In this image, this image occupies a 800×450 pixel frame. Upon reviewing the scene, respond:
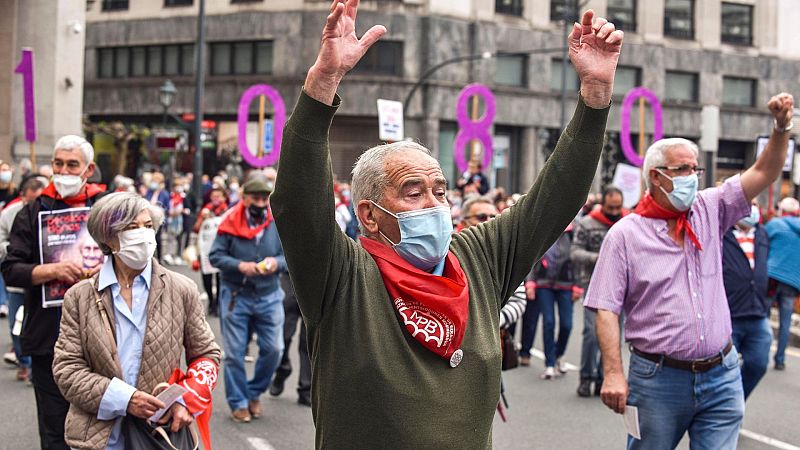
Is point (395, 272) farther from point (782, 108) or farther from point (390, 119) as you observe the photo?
point (390, 119)

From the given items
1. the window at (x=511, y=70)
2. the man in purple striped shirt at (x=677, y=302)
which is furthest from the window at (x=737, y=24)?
the man in purple striped shirt at (x=677, y=302)

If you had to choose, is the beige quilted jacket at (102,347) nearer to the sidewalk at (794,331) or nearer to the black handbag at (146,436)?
the black handbag at (146,436)

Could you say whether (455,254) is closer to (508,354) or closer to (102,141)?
(508,354)

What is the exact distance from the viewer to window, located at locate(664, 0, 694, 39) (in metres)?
45.6

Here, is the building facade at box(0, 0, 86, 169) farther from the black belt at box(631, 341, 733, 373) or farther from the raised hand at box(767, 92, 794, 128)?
the raised hand at box(767, 92, 794, 128)

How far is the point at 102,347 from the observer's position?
4.24 m

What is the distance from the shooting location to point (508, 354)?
617 centimetres

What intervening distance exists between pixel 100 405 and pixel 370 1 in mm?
36636

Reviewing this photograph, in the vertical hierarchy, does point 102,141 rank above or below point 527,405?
above

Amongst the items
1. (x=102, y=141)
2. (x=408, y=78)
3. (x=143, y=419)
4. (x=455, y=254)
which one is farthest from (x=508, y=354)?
(x=102, y=141)

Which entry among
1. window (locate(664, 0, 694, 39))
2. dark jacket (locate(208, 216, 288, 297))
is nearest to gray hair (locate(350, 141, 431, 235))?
dark jacket (locate(208, 216, 288, 297))

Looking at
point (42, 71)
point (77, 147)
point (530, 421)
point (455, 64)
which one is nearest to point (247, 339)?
point (530, 421)

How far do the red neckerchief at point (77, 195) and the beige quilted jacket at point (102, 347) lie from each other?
4.39 ft

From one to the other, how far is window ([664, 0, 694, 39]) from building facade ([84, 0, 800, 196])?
7 centimetres
